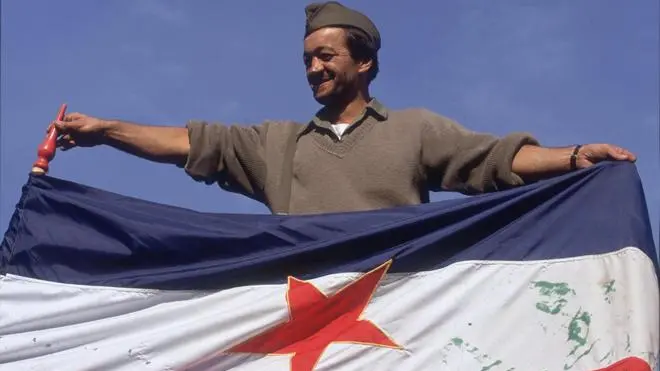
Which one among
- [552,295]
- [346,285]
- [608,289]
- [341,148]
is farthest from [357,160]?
[608,289]

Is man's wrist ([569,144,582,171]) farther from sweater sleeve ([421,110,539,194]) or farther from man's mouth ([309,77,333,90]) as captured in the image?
man's mouth ([309,77,333,90])

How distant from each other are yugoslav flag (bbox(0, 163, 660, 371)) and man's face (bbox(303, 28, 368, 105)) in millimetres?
842

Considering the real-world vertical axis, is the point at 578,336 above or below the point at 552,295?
below

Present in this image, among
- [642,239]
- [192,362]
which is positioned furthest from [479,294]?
[192,362]

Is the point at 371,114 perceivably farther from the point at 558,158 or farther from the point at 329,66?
the point at 558,158

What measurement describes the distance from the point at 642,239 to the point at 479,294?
2.20ft

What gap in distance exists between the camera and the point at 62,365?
534 cm

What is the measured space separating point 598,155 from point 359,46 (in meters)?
1.29

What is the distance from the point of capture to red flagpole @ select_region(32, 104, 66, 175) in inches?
236

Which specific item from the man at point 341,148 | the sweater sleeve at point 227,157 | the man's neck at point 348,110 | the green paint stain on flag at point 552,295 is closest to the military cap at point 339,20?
the man at point 341,148

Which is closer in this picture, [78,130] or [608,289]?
[608,289]

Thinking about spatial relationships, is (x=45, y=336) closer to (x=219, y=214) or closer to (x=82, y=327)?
(x=82, y=327)

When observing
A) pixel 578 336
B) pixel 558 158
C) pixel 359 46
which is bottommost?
pixel 578 336

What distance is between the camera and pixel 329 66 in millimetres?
6344
